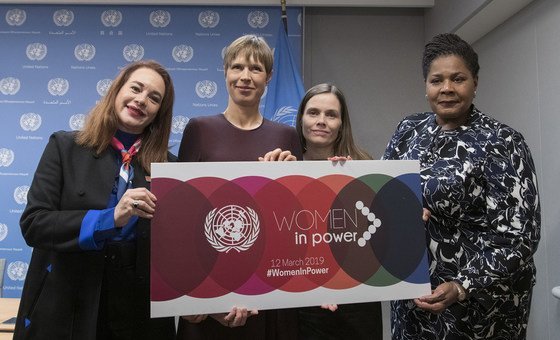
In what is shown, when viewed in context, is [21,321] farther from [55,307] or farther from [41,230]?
[41,230]

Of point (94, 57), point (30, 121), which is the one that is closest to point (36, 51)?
point (94, 57)

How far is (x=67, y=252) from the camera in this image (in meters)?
1.14

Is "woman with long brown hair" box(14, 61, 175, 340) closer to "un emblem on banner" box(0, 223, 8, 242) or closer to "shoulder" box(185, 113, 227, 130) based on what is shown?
"shoulder" box(185, 113, 227, 130)

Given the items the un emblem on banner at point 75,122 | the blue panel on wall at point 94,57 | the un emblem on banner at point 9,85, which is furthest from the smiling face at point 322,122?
the un emblem on banner at point 9,85

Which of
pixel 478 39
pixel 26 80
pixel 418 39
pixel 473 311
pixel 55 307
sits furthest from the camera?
pixel 418 39

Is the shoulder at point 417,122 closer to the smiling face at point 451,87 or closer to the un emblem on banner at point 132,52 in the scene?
the smiling face at point 451,87

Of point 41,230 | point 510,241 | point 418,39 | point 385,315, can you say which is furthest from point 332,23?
point 41,230

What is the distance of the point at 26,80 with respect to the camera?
3.52m

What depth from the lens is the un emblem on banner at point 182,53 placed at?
138 inches

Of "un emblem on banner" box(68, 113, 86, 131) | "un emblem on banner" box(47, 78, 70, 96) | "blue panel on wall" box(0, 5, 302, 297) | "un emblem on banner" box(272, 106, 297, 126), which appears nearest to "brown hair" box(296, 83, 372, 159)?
"un emblem on banner" box(272, 106, 297, 126)

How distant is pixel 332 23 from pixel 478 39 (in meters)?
1.31

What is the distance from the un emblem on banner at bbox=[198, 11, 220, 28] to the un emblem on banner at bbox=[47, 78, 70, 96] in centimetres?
135

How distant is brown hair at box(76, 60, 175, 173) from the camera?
4.09 ft

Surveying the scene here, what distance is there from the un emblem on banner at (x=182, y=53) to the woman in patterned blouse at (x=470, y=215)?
8.56 ft
